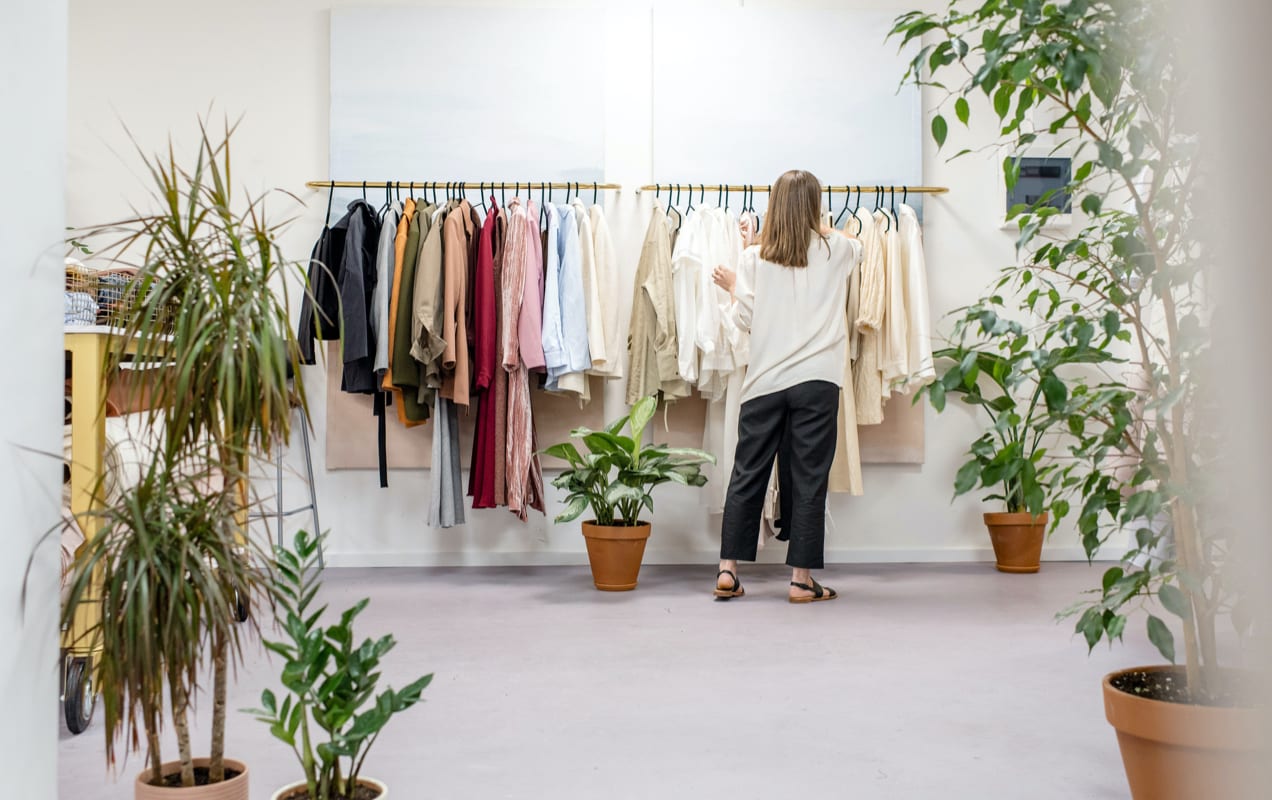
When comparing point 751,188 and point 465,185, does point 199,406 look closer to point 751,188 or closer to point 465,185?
point 465,185

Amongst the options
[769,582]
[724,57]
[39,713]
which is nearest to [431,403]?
[769,582]

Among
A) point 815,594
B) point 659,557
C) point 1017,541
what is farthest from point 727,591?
point 1017,541

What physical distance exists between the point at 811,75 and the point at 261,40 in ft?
7.60

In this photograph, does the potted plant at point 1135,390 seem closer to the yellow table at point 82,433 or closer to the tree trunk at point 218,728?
the tree trunk at point 218,728

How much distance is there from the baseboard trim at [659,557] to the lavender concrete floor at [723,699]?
0.59 m

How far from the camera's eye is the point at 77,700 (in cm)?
197

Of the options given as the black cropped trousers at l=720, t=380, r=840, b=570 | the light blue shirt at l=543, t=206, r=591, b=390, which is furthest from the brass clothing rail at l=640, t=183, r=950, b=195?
the black cropped trousers at l=720, t=380, r=840, b=570

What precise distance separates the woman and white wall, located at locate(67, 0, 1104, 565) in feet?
2.97

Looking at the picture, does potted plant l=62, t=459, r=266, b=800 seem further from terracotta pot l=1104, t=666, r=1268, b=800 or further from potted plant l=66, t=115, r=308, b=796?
terracotta pot l=1104, t=666, r=1268, b=800

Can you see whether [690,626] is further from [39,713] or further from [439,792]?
[39,713]

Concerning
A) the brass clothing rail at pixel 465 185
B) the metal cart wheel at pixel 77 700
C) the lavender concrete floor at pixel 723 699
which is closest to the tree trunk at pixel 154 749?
the lavender concrete floor at pixel 723 699

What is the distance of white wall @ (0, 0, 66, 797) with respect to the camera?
3.89ft

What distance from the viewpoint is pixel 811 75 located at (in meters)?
4.36

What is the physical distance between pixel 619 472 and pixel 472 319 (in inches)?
34.5
